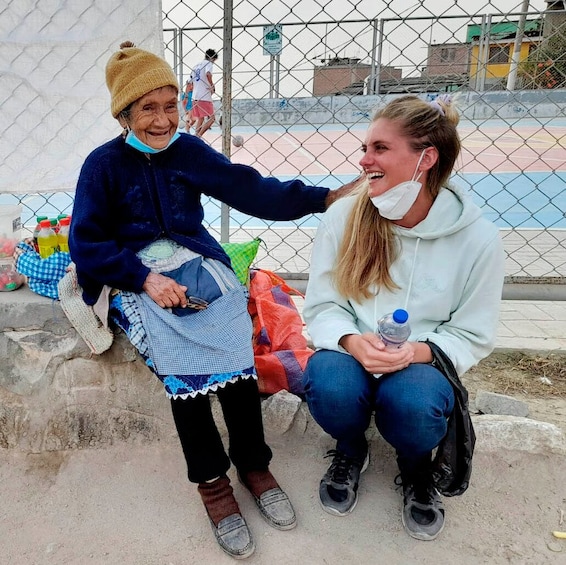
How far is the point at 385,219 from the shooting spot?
1.78 metres

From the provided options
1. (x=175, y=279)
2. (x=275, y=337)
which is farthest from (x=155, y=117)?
(x=275, y=337)

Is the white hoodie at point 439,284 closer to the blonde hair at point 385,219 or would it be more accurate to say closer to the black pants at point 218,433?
the blonde hair at point 385,219

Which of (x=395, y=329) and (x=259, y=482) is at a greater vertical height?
(x=395, y=329)

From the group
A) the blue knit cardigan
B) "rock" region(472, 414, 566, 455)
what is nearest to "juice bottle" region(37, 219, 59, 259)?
the blue knit cardigan

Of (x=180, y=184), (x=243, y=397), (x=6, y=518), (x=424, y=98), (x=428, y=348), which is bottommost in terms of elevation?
(x=6, y=518)

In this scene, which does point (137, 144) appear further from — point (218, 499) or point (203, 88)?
point (203, 88)

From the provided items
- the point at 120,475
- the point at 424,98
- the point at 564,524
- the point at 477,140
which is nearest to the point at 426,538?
the point at 564,524

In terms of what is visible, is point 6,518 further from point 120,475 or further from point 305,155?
point 305,155

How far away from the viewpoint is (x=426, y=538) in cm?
177

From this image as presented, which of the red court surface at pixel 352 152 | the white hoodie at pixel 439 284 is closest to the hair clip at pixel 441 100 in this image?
the white hoodie at pixel 439 284

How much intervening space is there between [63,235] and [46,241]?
0.30 ft

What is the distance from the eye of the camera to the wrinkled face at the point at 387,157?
1669 mm

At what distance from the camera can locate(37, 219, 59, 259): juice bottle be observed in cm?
224

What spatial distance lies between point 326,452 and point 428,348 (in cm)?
70
